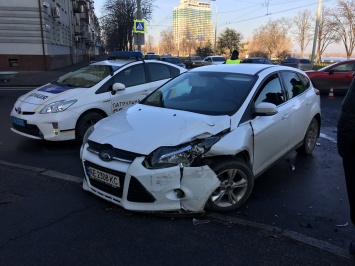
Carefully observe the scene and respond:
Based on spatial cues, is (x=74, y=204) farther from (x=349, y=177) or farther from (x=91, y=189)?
(x=349, y=177)

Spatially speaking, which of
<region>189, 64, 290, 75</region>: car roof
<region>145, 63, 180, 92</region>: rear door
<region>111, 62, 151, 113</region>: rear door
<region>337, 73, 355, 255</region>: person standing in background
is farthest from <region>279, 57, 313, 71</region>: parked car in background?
<region>337, 73, 355, 255</region>: person standing in background

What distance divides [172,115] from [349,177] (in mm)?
1932

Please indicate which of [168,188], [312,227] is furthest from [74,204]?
[312,227]

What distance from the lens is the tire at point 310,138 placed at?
5.47 m

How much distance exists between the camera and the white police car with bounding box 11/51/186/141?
5598mm

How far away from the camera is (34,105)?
5.73 meters

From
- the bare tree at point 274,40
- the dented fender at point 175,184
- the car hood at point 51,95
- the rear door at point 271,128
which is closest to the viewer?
the dented fender at point 175,184

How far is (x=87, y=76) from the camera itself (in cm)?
658

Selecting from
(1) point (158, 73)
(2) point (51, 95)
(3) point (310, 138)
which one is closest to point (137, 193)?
(2) point (51, 95)

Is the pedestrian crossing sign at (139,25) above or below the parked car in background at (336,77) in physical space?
above

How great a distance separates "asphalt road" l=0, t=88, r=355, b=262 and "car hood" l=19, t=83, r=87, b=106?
82 cm

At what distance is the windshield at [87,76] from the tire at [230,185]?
362 cm

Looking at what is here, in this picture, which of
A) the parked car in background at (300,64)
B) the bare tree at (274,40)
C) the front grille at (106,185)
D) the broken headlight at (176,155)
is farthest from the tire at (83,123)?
the bare tree at (274,40)

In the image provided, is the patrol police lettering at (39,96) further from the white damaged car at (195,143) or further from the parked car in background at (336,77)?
the parked car in background at (336,77)
